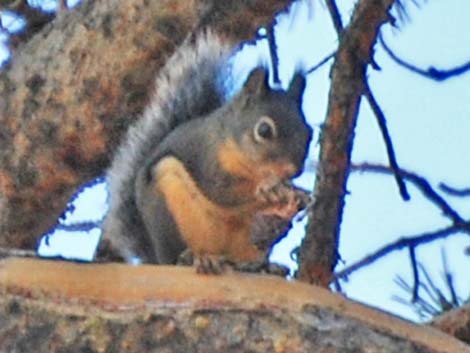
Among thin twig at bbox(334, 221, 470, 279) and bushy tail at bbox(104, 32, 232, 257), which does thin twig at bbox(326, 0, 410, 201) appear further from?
bushy tail at bbox(104, 32, 232, 257)

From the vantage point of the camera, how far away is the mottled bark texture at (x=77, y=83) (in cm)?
159

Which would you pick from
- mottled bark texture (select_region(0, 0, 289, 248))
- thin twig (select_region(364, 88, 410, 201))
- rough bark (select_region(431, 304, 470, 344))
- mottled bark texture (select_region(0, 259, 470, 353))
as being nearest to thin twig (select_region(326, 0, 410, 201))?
thin twig (select_region(364, 88, 410, 201))

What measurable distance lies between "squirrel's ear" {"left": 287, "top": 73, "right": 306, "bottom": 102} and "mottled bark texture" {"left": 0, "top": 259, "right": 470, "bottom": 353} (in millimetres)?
755

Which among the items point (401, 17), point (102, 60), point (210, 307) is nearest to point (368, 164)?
point (401, 17)

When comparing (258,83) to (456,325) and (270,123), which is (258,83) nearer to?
(270,123)

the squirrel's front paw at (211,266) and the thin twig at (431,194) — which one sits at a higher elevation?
the thin twig at (431,194)

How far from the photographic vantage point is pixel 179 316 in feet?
3.30

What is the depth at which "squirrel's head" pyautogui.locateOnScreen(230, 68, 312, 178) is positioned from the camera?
1.70 m

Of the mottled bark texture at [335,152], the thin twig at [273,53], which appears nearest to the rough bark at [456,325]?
the mottled bark texture at [335,152]

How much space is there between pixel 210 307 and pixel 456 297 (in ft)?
2.27

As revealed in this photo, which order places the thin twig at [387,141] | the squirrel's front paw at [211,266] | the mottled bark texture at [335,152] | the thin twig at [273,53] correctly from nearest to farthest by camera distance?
the squirrel's front paw at [211,266]
the mottled bark texture at [335,152]
the thin twig at [387,141]
the thin twig at [273,53]

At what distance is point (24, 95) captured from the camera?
1.59 m

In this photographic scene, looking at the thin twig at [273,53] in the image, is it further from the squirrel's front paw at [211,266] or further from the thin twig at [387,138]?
the squirrel's front paw at [211,266]

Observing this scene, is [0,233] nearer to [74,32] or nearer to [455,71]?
[74,32]
